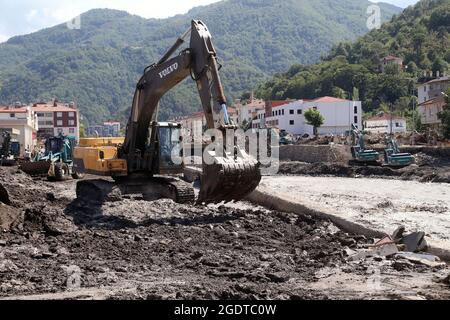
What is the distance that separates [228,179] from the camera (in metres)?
12.5

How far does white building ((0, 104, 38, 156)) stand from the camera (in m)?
73.5

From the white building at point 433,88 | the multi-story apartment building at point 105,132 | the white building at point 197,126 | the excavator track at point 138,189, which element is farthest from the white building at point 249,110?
the excavator track at point 138,189

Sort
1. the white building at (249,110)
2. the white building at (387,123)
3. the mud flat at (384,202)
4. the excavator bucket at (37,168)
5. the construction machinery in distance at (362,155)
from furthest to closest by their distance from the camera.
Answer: the white building at (249,110) < the white building at (387,123) < the construction machinery in distance at (362,155) < the excavator bucket at (37,168) < the mud flat at (384,202)

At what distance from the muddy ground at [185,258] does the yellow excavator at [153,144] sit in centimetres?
79

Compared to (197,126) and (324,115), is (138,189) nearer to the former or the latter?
(197,126)

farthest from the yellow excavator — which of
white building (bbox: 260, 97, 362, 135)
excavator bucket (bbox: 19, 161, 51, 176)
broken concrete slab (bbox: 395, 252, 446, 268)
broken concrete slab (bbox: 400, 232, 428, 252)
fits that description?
white building (bbox: 260, 97, 362, 135)

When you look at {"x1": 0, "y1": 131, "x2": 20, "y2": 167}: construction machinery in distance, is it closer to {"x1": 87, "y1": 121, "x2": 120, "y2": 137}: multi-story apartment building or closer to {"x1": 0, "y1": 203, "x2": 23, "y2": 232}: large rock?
{"x1": 87, "y1": 121, "x2": 120, "y2": 137}: multi-story apartment building

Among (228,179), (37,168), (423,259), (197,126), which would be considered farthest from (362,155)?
(423,259)

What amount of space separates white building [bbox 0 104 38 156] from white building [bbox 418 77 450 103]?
5417 centimetres

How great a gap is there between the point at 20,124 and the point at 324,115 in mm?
44457

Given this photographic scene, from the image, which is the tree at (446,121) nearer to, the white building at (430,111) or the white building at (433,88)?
the white building at (430,111)

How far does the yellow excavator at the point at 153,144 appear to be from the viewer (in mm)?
13750
